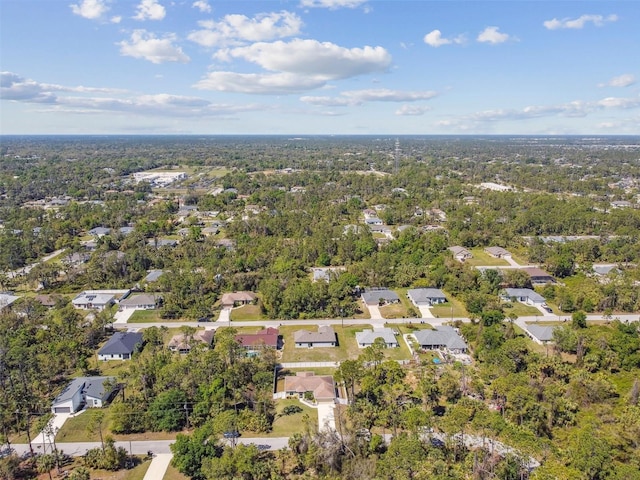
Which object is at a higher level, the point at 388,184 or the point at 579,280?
the point at 388,184

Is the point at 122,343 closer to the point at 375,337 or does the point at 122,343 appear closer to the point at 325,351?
the point at 325,351

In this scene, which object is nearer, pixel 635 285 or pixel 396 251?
pixel 635 285

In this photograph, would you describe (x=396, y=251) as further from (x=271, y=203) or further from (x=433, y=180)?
(x=433, y=180)

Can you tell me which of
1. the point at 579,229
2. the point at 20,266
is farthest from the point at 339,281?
the point at 579,229

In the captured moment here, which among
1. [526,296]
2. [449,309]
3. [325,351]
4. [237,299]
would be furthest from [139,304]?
[526,296]

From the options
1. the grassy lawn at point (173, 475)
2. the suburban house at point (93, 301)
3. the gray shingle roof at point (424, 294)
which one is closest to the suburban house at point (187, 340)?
the grassy lawn at point (173, 475)

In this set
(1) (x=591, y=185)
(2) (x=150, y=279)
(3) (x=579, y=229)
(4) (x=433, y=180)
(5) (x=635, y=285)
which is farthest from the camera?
(4) (x=433, y=180)
